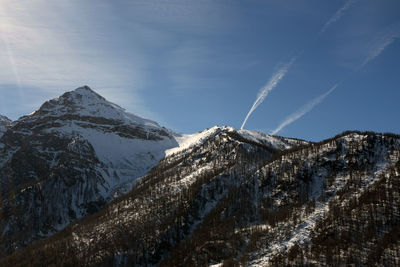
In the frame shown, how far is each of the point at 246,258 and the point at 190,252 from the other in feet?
129

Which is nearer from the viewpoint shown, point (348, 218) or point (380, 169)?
point (348, 218)

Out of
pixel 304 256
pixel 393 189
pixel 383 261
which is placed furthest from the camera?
pixel 393 189

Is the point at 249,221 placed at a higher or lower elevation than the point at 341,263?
higher

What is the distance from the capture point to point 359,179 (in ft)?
630

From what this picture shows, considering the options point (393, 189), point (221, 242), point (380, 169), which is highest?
point (380, 169)

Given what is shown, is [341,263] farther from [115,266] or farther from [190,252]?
[115,266]

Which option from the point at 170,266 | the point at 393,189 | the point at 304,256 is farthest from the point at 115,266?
the point at 393,189

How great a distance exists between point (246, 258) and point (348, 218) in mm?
52847

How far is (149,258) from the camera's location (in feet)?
654

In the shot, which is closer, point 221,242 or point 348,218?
point 348,218

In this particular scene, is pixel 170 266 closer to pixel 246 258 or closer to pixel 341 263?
pixel 246 258

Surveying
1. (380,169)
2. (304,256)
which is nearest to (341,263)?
(304,256)

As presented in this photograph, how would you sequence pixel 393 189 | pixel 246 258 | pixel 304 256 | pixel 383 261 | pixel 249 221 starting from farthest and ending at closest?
1. pixel 249 221
2. pixel 393 189
3. pixel 246 258
4. pixel 304 256
5. pixel 383 261

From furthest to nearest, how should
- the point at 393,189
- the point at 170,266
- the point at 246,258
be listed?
the point at 170,266, the point at 393,189, the point at 246,258
